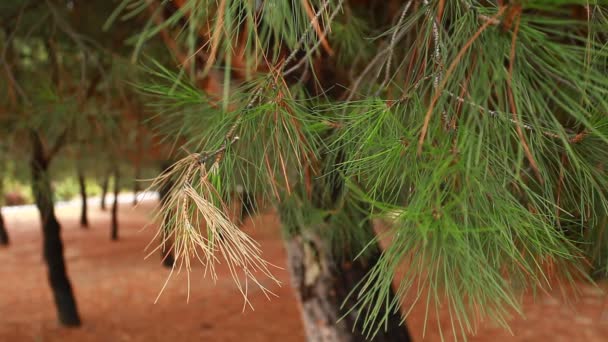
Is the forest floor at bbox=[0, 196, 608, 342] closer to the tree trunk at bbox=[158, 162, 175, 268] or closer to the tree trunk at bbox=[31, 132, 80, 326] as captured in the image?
the tree trunk at bbox=[31, 132, 80, 326]

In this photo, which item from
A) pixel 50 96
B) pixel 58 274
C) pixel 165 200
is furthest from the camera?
pixel 58 274

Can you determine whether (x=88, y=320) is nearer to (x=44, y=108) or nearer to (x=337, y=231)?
(x=44, y=108)

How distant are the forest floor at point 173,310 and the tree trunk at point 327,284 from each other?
0.17 metres

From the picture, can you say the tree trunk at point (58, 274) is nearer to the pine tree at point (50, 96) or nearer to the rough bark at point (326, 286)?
the pine tree at point (50, 96)

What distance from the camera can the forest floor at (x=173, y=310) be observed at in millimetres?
3098

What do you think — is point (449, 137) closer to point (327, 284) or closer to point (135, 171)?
point (327, 284)

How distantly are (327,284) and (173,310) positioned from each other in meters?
2.44

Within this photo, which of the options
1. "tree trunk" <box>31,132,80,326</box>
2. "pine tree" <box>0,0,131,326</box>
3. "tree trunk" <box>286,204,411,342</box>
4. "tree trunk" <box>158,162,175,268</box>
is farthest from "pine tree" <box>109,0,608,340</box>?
"tree trunk" <box>31,132,80,326</box>

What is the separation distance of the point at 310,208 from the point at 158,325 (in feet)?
8.63

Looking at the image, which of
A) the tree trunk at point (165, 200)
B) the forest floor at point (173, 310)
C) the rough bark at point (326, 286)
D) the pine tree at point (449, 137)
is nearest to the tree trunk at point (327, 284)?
the rough bark at point (326, 286)

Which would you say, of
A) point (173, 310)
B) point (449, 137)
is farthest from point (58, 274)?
point (449, 137)

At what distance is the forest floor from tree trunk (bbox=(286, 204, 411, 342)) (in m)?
0.17

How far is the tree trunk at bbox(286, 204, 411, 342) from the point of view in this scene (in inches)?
70.2

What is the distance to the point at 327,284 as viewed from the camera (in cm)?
Result: 181
